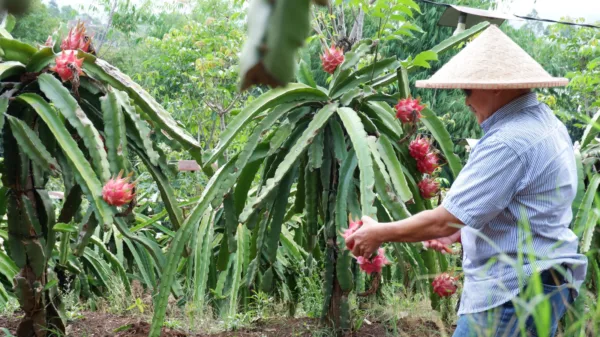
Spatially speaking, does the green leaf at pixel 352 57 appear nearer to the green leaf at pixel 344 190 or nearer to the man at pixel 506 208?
the green leaf at pixel 344 190

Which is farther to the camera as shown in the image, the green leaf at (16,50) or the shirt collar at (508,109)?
the green leaf at (16,50)

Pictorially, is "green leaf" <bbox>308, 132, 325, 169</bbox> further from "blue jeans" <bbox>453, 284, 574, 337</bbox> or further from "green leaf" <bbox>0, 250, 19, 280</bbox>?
"green leaf" <bbox>0, 250, 19, 280</bbox>

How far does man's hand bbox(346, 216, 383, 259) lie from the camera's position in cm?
214

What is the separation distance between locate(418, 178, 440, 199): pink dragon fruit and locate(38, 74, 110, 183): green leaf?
1.34 meters

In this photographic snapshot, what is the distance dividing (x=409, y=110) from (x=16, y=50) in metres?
1.55

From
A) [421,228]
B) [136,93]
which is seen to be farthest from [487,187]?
[136,93]

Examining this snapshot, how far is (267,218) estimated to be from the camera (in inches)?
121

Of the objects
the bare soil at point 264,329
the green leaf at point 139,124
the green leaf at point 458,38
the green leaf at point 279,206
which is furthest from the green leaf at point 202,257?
the green leaf at point 458,38

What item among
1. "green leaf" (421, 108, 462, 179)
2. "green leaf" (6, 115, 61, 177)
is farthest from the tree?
"green leaf" (421, 108, 462, 179)

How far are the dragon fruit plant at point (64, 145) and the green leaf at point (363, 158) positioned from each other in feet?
2.15

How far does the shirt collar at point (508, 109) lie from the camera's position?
210 centimetres

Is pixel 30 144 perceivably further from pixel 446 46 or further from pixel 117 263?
pixel 117 263

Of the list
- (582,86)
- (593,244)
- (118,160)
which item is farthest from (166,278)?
(582,86)

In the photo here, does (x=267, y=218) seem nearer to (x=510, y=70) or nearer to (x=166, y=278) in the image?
(x=166, y=278)
